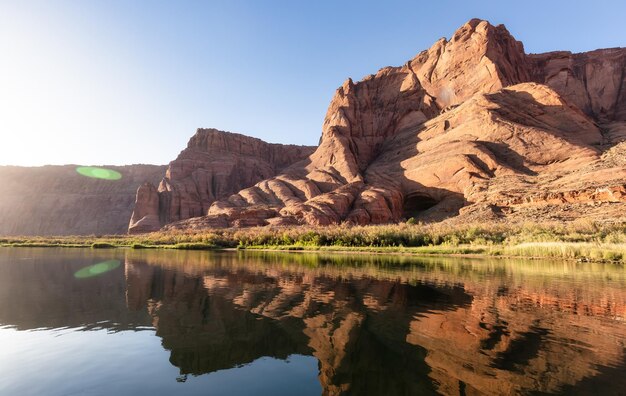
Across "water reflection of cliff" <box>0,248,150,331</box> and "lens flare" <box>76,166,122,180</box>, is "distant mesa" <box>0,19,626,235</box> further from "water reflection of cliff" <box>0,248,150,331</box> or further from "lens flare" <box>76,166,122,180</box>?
"water reflection of cliff" <box>0,248,150,331</box>

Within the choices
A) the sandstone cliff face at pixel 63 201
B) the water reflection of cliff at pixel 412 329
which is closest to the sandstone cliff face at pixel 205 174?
the sandstone cliff face at pixel 63 201

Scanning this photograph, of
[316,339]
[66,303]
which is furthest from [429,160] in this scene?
[316,339]

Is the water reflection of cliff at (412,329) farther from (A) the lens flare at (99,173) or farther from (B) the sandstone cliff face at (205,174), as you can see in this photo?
(A) the lens flare at (99,173)

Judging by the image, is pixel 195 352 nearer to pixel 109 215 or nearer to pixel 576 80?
pixel 576 80

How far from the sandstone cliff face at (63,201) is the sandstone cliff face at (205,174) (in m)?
39.2

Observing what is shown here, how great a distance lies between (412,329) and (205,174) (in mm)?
127789

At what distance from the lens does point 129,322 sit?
45.2 feet

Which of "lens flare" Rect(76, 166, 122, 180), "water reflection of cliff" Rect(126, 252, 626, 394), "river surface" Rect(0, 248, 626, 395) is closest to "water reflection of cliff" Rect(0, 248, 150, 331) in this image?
"river surface" Rect(0, 248, 626, 395)

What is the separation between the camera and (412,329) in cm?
1223

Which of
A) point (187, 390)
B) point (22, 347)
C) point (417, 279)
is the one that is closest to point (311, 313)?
point (187, 390)

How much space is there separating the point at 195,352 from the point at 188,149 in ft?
466

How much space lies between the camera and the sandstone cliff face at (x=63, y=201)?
514 ft

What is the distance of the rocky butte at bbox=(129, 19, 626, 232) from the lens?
66938 mm

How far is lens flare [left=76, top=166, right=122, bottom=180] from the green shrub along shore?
5041 inches
